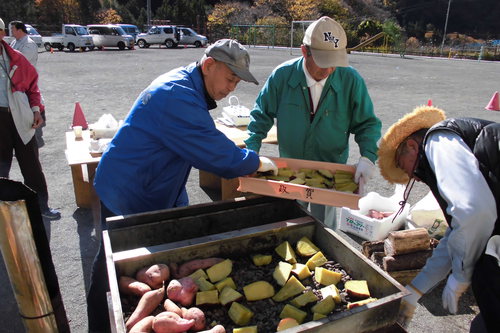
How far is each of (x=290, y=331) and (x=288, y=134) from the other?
182 cm

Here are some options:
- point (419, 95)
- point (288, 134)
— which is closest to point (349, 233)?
point (288, 134)

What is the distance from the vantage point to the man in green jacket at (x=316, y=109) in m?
2.72

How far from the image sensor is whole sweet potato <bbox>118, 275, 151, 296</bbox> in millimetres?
1644

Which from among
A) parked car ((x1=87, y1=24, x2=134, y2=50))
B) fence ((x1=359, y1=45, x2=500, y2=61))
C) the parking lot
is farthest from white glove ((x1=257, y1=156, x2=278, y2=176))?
fence ((x1=359, y1=45, x2=500, y2=61))

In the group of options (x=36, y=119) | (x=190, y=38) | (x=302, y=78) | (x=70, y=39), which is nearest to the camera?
(x=302, y=78)

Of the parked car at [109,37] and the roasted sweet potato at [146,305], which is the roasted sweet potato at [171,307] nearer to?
the roasted sweet potato at [146,305]

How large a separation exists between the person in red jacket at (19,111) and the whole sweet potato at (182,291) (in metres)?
3.13

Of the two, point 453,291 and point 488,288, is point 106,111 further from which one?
point 488,288

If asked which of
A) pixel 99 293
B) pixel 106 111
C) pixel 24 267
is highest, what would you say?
pixel 24 267

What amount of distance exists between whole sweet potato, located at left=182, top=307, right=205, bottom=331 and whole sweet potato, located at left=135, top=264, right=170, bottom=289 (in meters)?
0.22

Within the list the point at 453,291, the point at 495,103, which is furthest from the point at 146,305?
the point at 495,103

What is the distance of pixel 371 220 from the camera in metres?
3.70

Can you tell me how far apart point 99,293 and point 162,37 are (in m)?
29.5

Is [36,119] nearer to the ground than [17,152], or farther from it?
farther from it
